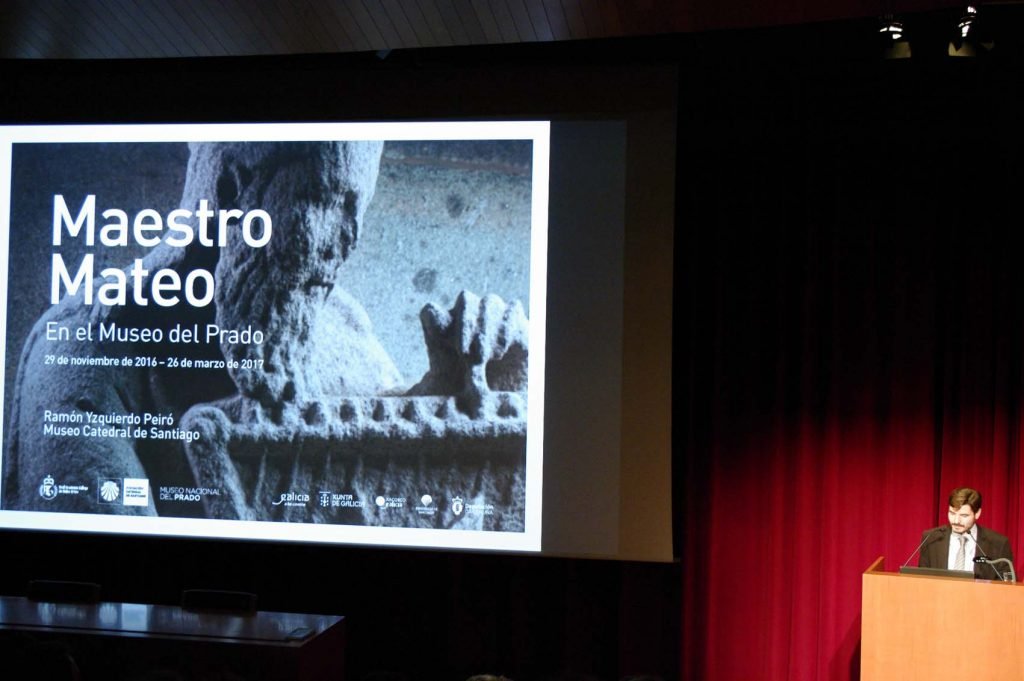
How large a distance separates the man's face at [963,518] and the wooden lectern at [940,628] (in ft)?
2.56

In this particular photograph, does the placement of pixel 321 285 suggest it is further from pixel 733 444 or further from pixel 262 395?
pixel 733 444

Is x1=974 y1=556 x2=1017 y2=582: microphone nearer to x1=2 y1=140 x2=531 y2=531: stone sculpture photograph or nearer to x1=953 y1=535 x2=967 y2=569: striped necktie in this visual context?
x1=953 y1=535 x2=967 y2=569: striped necktie

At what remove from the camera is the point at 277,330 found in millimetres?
5531

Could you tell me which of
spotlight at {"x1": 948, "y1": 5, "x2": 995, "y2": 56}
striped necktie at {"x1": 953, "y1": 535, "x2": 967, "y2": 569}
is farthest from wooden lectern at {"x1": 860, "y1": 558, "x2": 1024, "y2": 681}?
spotlight at {"x1": 948, "y1": 5, "x2": 995, "y2": 56}

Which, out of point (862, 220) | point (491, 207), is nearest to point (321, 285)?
point (491, 207)

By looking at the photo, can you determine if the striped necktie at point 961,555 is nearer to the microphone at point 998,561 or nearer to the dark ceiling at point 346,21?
the microphone at point 998,561

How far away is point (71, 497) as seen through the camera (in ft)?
18.5

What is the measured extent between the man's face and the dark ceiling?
2.28 meters

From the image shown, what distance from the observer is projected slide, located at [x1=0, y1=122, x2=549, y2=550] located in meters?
5.37

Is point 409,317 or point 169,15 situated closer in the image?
point 169,15

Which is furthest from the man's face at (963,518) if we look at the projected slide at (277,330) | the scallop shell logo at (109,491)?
the scallop shell logo at (109,491)

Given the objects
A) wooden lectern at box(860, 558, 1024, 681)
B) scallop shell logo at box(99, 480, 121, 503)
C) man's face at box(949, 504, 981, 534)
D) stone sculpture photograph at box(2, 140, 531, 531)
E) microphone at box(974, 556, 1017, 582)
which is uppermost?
stone sculpture photograph at box(2, 140, 531, 531)

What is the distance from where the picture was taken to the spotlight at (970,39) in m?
5.02

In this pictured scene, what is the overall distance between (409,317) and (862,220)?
2559mm
